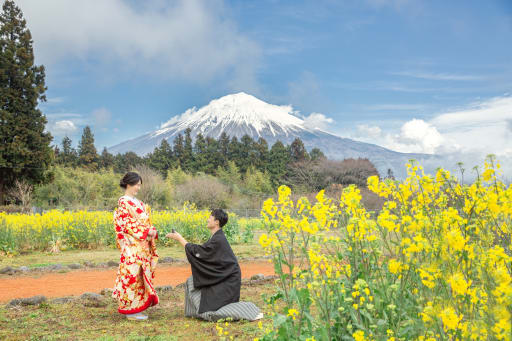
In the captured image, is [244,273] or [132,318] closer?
[132,318]

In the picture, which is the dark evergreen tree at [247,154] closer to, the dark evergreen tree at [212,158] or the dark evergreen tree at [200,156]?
the dark evergreen tree at [212,158]

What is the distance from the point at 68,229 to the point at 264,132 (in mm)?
132537

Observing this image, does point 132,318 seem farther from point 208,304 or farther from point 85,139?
point 85,139

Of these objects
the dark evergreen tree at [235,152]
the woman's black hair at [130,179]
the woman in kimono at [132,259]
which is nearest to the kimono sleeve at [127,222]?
the woman in kimono at [132,259]

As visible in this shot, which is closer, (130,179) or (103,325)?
(103,325)

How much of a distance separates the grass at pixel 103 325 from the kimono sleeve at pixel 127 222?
1029 millimetres

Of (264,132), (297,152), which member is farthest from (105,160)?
(264,132)

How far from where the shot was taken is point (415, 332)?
219 centimetres

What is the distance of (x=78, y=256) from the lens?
9984 mm

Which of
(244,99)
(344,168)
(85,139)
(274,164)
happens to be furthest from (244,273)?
(244,99)

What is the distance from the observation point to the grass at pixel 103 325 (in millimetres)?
4043

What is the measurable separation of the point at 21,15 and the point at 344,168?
29.2 meters

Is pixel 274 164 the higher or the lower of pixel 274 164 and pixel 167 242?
the higher

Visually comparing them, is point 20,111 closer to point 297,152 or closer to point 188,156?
point 188,156
